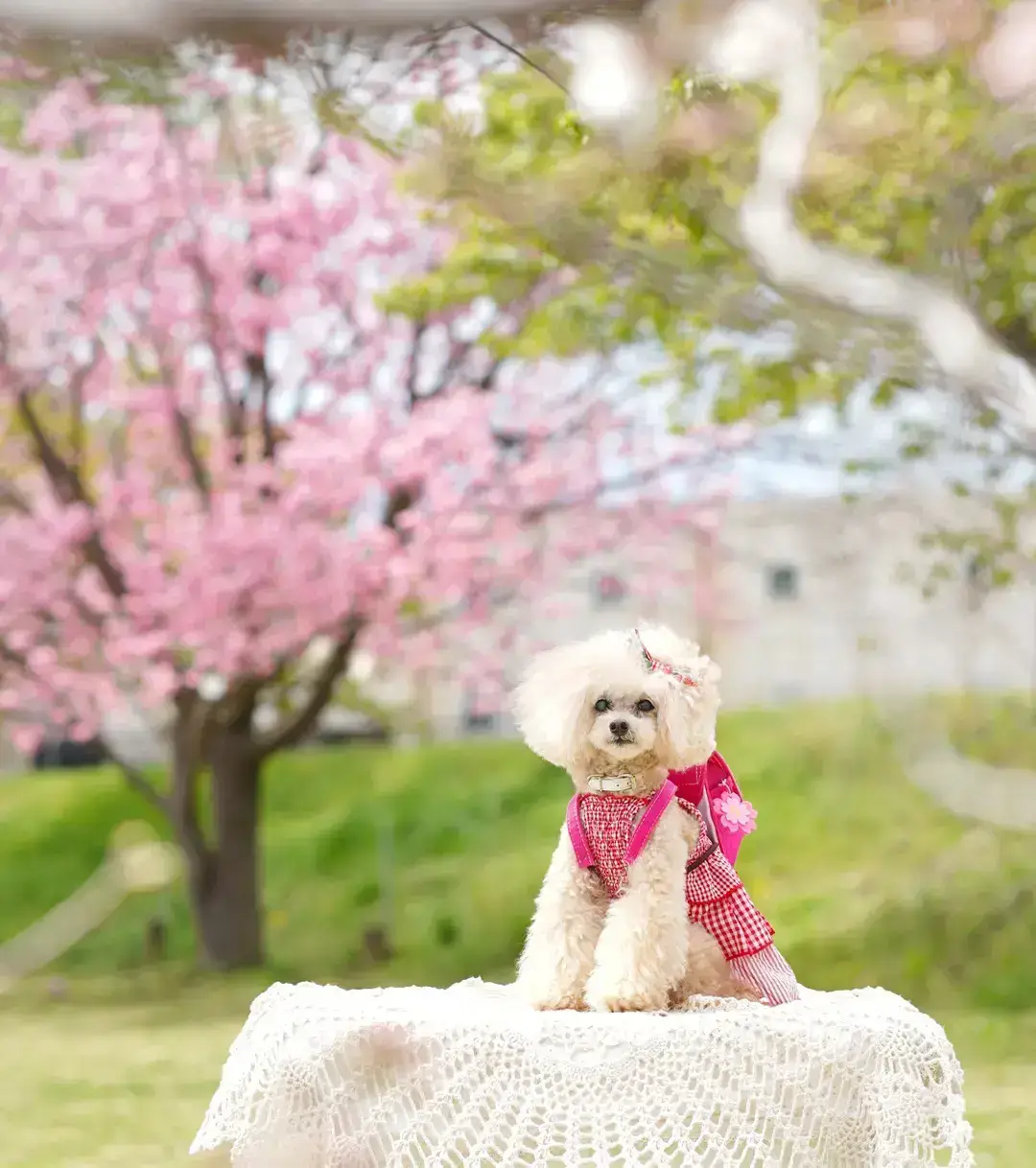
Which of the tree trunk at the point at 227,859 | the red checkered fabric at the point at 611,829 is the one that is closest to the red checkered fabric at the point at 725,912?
the red checkered fabric at the point at 611,829

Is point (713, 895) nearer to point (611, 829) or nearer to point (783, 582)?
point (611, 829)

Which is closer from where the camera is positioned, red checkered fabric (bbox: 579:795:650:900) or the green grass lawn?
red checkered fabric (bbox: 579:795:650:900)

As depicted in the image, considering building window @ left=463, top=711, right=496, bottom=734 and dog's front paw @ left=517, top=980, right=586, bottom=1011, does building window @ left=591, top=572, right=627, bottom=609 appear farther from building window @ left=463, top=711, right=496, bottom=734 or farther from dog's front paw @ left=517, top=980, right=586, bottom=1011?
dog's front paw @ left=517, top=980, right=586, bottom=1011

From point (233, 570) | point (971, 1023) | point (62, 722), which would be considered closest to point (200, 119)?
point (233, 570)

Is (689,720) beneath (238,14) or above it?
beneath

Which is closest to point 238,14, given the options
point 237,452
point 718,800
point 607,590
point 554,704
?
point 554,704

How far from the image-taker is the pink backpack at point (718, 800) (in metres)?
2.35

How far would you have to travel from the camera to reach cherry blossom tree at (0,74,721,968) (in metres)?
7.29

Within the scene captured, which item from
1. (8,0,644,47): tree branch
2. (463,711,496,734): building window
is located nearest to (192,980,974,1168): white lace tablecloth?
(8,0,644,47): tree branch

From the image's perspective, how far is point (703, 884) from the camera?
2283mm

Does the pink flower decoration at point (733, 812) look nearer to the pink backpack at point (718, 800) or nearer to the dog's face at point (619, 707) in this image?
the pink backpack at point (718, 800)

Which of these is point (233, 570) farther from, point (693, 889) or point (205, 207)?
point (693, 889)

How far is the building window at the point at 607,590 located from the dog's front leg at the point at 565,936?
6617mm

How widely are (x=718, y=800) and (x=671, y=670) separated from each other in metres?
0.27
